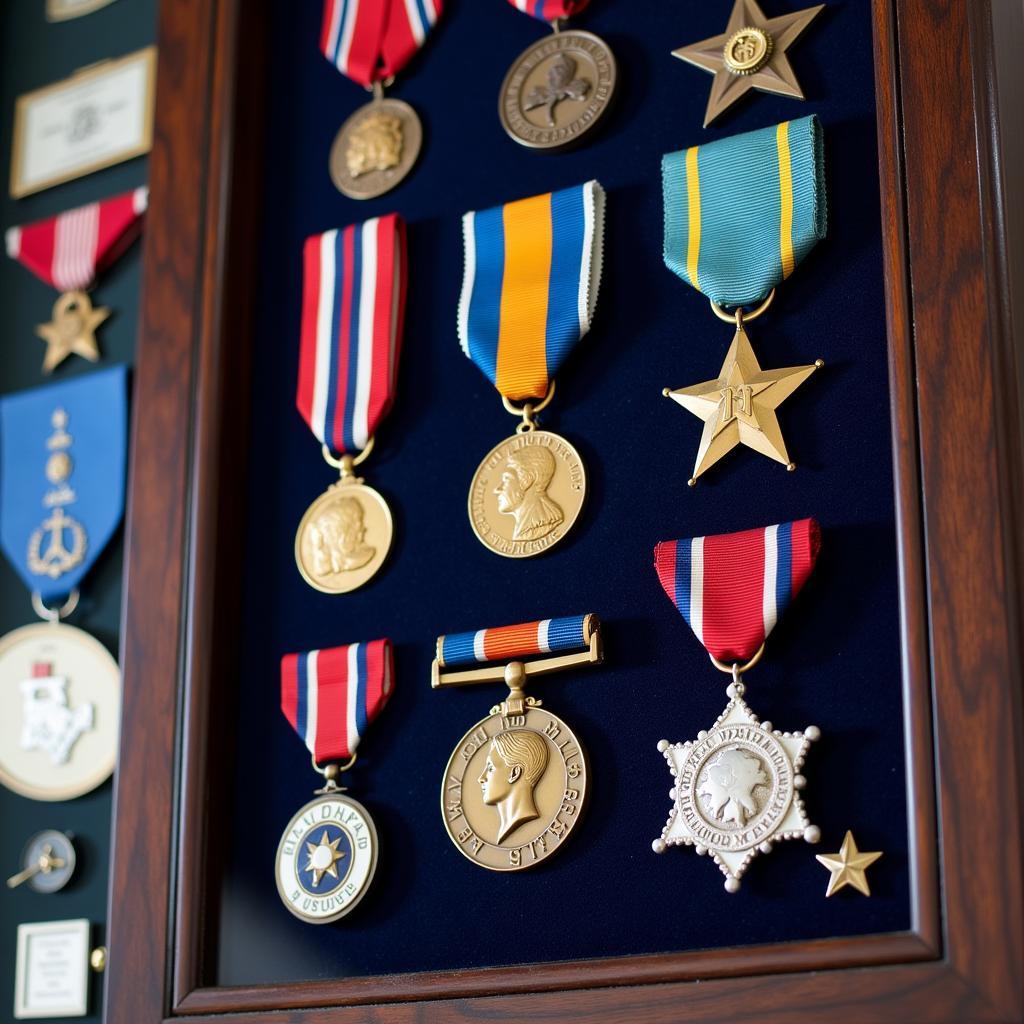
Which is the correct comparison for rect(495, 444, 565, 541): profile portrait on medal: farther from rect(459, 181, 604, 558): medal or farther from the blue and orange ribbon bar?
the blue and orange ribbon bar

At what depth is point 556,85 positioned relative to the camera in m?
2.57

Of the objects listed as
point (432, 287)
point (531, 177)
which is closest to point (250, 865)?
point (432, 287)

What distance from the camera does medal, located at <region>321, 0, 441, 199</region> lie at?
2.73 m

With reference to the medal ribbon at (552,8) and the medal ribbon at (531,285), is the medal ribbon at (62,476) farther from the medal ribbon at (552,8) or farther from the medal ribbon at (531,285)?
the medal ribbon at (552,8)

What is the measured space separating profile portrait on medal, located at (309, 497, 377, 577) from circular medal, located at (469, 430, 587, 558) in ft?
0.64

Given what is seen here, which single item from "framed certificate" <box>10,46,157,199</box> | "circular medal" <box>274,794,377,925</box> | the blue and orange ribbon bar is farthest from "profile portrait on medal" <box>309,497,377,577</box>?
"framed certificate" <box>10,46,157,199</box>

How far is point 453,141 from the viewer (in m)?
2.69

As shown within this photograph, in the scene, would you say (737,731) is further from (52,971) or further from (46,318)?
(46,318)

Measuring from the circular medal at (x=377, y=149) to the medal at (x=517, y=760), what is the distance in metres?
0.83

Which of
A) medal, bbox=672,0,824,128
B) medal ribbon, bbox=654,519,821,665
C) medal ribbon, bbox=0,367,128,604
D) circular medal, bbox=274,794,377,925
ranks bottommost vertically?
circular medal, bbox=274,794,377,925

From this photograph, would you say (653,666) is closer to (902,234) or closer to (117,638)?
(902,234)

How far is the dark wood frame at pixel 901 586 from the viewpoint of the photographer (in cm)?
191

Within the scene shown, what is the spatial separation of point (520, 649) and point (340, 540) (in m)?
0.41

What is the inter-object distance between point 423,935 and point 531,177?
3.81 ft
